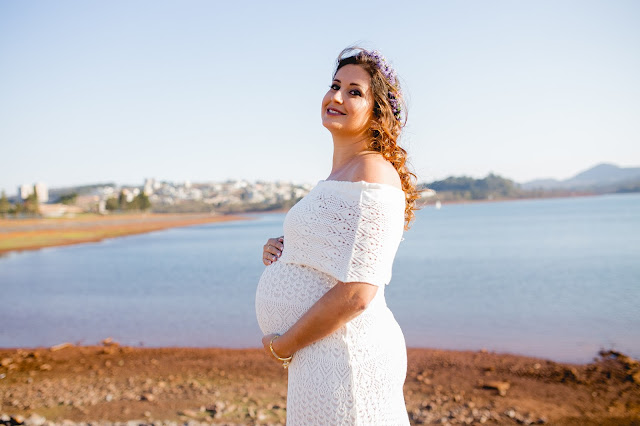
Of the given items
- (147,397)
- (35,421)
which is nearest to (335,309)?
(35,421)

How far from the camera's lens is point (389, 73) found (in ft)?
6.10

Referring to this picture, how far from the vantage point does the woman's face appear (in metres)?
1.80

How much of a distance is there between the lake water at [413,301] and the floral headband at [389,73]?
8.00 metres

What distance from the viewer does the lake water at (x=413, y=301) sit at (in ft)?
33.1

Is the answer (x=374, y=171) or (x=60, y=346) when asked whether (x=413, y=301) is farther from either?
(x=374, y=171)

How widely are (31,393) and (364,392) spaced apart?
Result: 6.37 m

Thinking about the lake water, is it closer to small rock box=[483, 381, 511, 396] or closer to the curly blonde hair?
small rock box=[483, 381, 511, 396]

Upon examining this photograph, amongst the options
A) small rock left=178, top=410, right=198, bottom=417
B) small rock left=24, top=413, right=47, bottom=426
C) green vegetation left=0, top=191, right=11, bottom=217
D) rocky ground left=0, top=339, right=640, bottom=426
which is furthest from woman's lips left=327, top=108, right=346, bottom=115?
green vegetation left=0, top=191, right=11, bottom=217

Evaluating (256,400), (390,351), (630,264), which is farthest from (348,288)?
(630,264)

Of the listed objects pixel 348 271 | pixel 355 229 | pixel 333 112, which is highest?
pixel 333 112

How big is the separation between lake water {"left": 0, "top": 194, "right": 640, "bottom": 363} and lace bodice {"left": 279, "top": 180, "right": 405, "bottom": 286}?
8128mm

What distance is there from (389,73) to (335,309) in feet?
2.83

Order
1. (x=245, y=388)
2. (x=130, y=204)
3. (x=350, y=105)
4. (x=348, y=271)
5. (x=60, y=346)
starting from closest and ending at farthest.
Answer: (x=348, y=271) → (x=350, y=105) → (x=245, y=388) → (x=60, y=346) → (x=130, y=204)

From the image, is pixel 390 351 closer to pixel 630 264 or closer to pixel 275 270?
pixel 275 270
